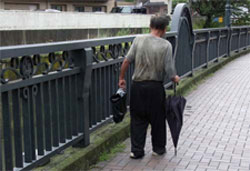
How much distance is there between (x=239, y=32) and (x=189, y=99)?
1036 centimetres

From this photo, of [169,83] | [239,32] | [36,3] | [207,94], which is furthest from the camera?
[36,3]

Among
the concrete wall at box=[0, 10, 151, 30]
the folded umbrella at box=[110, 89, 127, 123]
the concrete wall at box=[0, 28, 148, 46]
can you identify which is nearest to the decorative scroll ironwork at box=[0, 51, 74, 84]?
the folded umbrella at box=[110, 89, 127, 123]

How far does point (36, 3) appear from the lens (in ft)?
165

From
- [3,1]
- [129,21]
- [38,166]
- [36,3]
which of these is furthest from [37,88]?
[36,3]

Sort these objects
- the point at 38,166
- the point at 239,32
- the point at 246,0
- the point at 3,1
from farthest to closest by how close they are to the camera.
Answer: the point at 3,1 → the point at 246,0 → the point at 239,32 → the point at 38,166

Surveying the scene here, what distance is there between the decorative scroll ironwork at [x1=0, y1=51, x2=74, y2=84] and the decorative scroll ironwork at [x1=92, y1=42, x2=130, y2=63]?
87cm

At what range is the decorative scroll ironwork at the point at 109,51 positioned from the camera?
5113 mm

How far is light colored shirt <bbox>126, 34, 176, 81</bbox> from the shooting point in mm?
4781

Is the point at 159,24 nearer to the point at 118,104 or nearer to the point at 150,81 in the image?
the point at 150,81

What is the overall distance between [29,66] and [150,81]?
65.0 inches

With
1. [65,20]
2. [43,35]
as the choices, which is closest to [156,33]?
[43,35]

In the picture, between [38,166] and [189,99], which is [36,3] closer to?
[189,99]

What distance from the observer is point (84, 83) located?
463 centimetres

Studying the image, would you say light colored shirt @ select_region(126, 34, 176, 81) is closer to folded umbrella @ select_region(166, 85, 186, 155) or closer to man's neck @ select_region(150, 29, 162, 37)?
man's neck @ select_region(150, 29, 162, 37)
